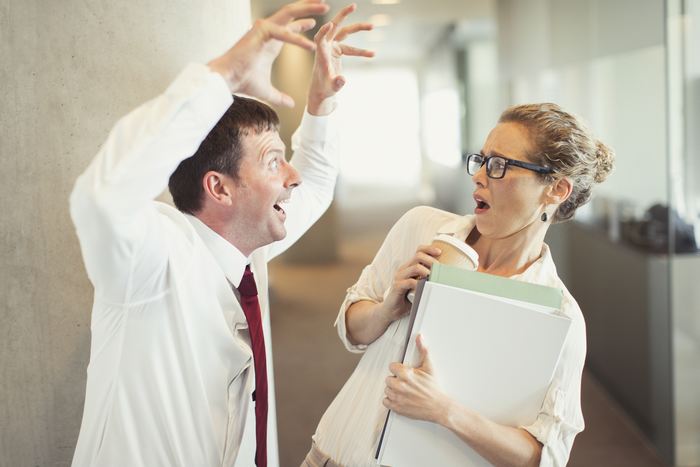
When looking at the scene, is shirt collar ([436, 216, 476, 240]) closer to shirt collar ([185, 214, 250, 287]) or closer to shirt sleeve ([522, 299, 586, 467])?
shirt sleeve ([522, 299, 586, 467])

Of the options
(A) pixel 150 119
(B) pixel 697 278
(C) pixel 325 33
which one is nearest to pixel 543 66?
(B) pixel 697 278

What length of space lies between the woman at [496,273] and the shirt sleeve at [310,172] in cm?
33

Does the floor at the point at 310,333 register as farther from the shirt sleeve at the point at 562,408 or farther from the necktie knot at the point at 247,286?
the shirt sleeve at the point at 562,408

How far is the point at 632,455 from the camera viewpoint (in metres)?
3.49

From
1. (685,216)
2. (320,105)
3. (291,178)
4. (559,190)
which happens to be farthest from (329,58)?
(685,216)

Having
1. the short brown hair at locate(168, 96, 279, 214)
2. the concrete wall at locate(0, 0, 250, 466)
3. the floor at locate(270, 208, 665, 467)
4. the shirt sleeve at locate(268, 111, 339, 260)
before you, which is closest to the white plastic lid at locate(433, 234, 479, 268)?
the short brown hair at locate(168, 96, 279, 214)

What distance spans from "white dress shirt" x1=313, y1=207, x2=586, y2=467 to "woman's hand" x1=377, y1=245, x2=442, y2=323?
0.06 m

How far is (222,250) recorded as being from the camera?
5.11 ft

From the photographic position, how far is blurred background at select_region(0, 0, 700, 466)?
184cm

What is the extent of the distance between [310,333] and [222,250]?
1610 millimetres

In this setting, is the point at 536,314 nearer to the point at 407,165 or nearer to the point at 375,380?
the point at 375,380

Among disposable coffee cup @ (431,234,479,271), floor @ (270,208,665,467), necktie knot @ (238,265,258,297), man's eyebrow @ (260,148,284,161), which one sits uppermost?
man's eyebrow @ (260,148,284,161)

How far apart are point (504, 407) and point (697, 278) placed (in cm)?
231

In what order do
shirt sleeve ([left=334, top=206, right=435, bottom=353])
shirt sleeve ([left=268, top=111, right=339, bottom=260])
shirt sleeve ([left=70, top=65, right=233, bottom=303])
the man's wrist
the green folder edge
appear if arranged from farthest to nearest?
shirt sleeve ([left=268, top=111, right=339, bottom=260]) < the man's wrist < shirt sleeve ([left=334, top=206, right=435, bottom=353]) < the green folder edge < shirt sleeve ([left=70, top=65, right=233, bottom=303])
